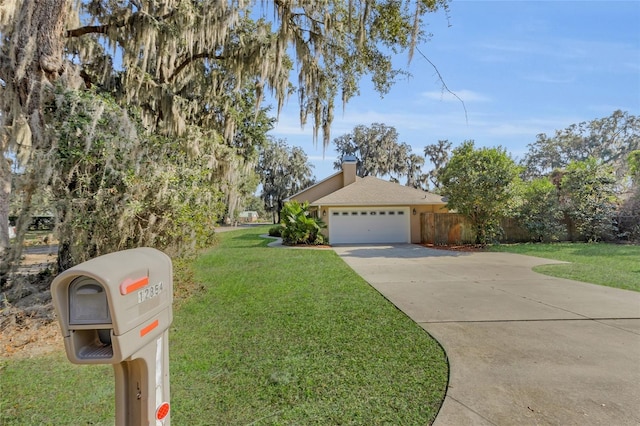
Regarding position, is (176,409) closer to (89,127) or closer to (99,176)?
(99,176)

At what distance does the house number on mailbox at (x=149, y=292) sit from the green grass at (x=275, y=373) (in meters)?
1.59

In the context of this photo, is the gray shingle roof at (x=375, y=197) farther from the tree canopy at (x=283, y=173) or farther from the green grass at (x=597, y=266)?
the tree canopy at (x=283, y=173)

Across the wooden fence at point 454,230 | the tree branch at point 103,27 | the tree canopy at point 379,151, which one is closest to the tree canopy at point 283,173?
the tree canopy at point 379,151

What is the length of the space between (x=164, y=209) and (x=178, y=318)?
165 centimetres

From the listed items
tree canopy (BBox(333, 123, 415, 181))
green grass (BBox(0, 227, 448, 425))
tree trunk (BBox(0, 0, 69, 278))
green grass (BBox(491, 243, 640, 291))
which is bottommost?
green grass (BBox(491, 243, 640, 291))

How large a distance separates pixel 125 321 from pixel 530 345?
4.10 metres

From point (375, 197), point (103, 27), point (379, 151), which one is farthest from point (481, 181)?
point (379, 151)

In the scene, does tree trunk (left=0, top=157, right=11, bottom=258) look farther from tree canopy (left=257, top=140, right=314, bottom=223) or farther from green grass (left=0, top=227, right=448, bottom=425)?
tree canopy (left=257, top=140, right=314, bottom=223)

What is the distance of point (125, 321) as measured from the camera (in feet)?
3.92

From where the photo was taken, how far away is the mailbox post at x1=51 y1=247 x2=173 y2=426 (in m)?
1.17

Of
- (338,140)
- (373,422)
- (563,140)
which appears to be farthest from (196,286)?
(563,140)

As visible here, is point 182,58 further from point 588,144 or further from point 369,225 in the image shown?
point 588,144

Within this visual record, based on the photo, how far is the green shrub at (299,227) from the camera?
15344mm

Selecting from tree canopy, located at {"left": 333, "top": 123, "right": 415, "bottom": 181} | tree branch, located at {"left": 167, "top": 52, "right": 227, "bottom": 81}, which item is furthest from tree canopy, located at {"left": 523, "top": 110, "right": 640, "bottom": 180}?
tree branch, located at {"left": 167, "top": 52, "right": 227, "bottom": 81}
